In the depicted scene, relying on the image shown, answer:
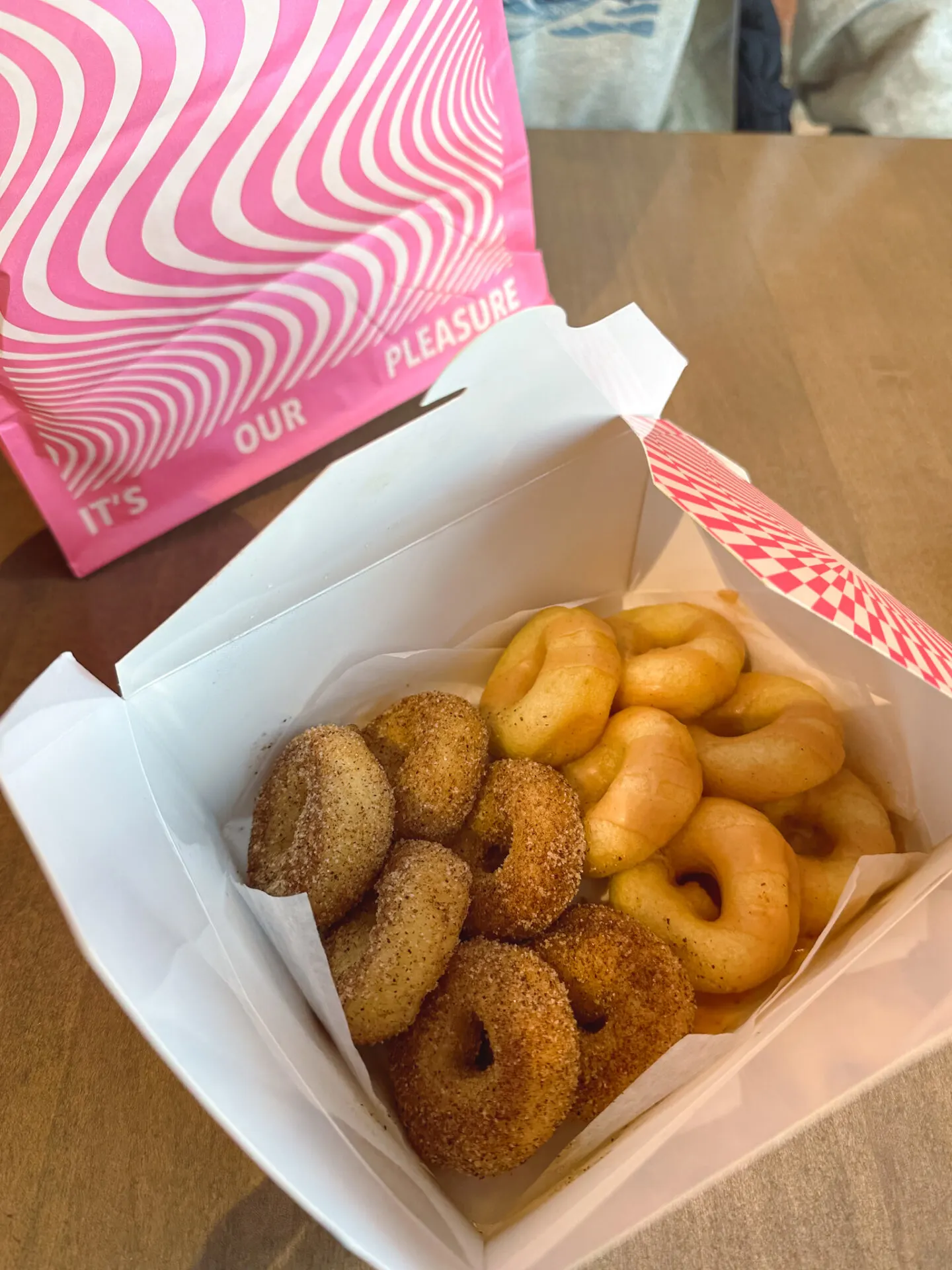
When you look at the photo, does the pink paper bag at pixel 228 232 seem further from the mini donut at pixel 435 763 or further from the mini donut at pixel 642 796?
the mini donut at pixel 642 796

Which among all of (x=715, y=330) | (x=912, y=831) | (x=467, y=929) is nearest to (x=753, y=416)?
(x=715, y=330)

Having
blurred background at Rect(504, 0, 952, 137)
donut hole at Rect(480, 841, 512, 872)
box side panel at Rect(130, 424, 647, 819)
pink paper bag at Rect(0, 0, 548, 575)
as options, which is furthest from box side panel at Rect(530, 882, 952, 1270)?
blurred background at Rect(504, 0, 952, 137)

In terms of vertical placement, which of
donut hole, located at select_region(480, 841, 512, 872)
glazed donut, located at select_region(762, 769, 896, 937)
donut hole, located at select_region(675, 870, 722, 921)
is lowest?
donut hole, located at select_region(675, 870, 722, 921)

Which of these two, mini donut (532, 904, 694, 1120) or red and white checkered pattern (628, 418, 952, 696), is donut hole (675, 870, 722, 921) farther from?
red and white checkered pattern (628, 418, 952, 696)

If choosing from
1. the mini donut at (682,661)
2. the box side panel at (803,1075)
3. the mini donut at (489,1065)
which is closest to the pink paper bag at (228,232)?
the mini donut at (682,661)

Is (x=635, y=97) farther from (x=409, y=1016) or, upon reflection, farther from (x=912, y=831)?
(x=409, y=1016)

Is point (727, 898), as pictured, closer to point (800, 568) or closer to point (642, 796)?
point (642, 796)
